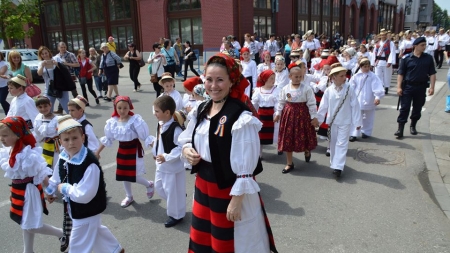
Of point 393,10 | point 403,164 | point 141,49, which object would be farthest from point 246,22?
point 393,10

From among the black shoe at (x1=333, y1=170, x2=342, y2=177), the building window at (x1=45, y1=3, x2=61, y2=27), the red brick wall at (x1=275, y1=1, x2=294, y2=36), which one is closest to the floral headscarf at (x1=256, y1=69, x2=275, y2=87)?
the black shoe at (x1=333, y1=170, x2=342, y2=177)

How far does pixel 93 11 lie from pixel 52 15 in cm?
621

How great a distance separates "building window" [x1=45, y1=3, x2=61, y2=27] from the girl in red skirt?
3115 centimetres

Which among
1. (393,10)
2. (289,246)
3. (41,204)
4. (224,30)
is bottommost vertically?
(289,246)

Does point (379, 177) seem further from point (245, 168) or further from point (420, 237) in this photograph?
A: point (245, 168)

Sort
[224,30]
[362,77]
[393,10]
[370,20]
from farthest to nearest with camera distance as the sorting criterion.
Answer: [393,10] → [370,20] → [224,30] → [362,77]

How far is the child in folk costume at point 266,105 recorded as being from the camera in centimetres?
639

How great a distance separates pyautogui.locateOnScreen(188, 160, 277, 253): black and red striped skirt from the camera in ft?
8.66

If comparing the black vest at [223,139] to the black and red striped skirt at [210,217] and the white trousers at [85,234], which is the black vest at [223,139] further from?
the white trousers at [85,234]

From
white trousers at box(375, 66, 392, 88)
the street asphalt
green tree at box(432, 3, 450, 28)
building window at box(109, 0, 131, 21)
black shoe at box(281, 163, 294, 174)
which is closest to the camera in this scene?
the street asphalt

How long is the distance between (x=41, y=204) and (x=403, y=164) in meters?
5.55

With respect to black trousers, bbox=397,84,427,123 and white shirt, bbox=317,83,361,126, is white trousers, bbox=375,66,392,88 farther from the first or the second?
white shirt, bbox=317,83,361,126

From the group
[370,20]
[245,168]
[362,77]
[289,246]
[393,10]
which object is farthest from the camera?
[393,10]

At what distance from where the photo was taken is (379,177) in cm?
555
